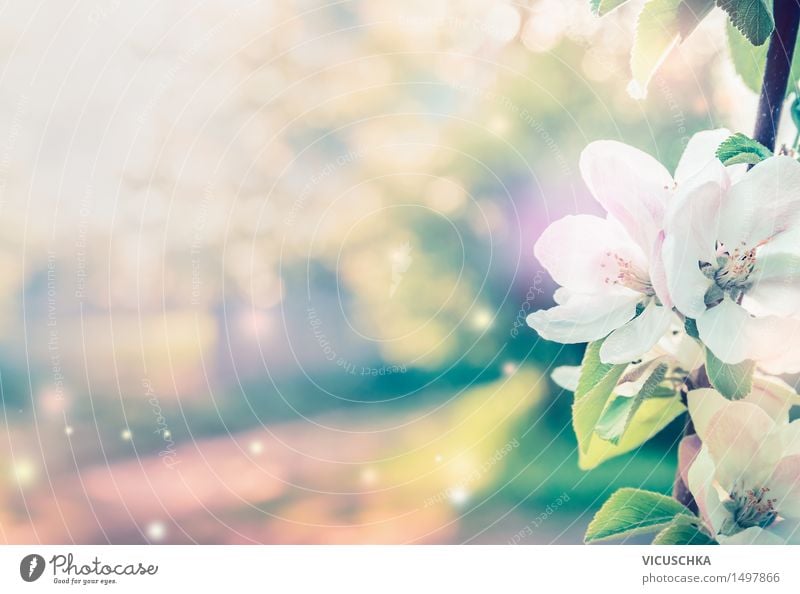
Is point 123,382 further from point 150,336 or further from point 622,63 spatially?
point 622,63

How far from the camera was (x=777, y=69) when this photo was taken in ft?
1.79

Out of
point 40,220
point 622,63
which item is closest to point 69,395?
point 40,220

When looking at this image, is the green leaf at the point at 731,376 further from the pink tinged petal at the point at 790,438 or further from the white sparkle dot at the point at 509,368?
the white sparkle dot at the point at 509,368

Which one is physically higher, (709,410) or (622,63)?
(622,63)

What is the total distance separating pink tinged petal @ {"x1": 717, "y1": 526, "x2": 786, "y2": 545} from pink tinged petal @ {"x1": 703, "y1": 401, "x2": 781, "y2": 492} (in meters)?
0.06

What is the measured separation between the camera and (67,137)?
62 cm

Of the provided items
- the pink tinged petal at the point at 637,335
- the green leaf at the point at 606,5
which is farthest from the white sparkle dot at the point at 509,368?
the green leaf at the point at 606,5

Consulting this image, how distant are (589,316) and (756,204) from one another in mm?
143

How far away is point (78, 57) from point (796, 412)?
27.6 inches

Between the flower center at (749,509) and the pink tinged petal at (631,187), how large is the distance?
22 cm

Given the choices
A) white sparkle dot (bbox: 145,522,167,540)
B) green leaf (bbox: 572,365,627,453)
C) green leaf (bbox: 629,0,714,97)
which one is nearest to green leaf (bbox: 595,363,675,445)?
green leaf (bbox: 572,365,627,453)

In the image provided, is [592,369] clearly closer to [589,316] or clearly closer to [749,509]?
[589,316]

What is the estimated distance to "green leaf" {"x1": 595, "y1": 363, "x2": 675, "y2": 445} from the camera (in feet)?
1.80

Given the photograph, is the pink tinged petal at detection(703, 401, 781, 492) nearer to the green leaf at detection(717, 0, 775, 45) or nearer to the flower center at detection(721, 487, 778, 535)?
the flower center at detection(721, 487, 778, 535)
